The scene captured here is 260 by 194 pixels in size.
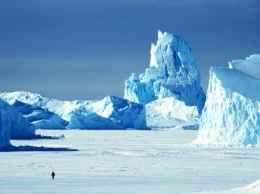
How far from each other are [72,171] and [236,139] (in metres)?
15.1

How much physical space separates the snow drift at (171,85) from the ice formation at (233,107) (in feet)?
185

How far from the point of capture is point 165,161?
73.7ft

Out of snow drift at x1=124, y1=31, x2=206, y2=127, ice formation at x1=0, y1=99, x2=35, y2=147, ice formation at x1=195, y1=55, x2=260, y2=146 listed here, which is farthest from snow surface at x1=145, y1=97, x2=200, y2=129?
ice formation at x1=195, y1=55, x2=260, y2=146

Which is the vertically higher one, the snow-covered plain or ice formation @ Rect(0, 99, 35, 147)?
ice formation @ Rect(0, 99, 35, 147)

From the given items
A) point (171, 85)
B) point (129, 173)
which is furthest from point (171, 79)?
point (129, 173)

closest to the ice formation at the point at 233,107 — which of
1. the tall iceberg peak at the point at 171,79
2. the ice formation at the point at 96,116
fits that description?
the ice formation at the point at 96,116

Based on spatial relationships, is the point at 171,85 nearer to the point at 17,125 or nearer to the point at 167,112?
the point at 167,112

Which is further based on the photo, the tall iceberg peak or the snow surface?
the tall iceberg peak

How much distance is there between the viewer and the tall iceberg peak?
302 ft

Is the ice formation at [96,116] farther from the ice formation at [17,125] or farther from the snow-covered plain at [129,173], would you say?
the snow-covered plain at [129,173]

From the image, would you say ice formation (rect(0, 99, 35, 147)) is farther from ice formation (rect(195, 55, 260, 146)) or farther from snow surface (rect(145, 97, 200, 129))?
snow surface (rect(145, 97, 200, 129))

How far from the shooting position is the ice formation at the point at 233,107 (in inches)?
1228

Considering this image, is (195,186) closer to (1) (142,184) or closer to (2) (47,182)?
(1) (142,184)

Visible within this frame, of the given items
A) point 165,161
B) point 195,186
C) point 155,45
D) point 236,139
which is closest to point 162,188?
point 195,186
